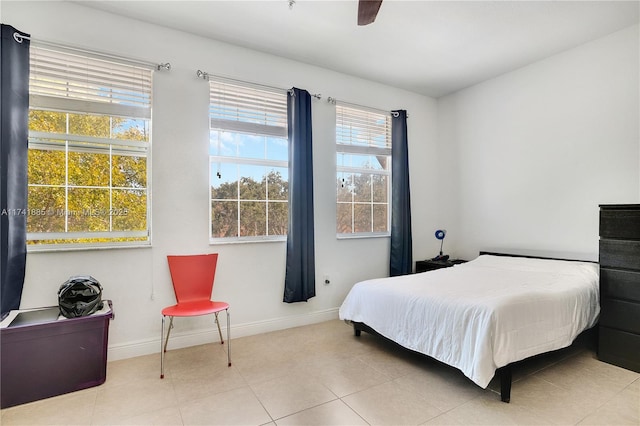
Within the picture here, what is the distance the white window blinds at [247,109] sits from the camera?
322 centimetres

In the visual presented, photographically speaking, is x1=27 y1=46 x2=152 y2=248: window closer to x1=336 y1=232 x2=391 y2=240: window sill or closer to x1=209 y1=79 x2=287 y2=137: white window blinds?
x1=209 y1=79 x2=287 y2=137: white window blinds

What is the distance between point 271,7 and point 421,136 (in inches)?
109

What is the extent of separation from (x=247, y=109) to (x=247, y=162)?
55cm

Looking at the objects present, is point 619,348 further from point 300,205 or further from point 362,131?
point 362,131

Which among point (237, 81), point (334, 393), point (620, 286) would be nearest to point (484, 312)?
point (334, 393)

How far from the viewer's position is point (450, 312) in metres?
2.25

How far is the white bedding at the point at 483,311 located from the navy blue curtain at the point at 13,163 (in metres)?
2.62

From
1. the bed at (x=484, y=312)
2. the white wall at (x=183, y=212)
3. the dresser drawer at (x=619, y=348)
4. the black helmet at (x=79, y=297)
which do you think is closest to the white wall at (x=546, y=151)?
the bed at (x=484, y=312)

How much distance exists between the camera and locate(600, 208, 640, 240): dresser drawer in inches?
96.3

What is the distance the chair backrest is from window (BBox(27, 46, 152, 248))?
1.19 ft

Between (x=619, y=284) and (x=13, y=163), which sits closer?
(x=13, y=163)

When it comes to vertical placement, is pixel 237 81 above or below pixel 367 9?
above

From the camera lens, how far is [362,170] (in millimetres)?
4145

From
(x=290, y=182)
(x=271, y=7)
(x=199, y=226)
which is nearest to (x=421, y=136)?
(x=290, y=182)
